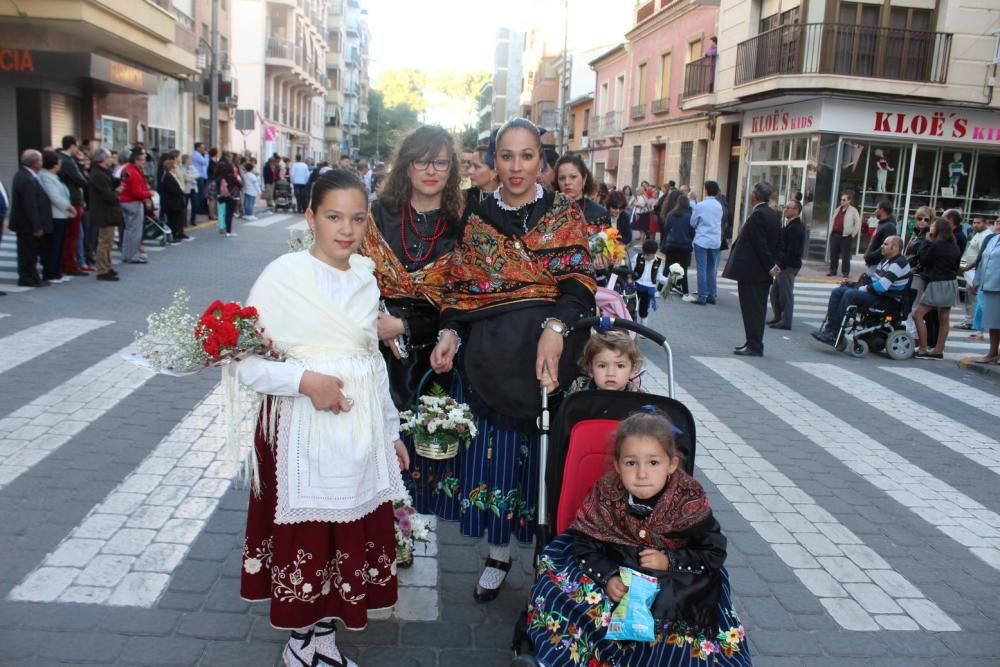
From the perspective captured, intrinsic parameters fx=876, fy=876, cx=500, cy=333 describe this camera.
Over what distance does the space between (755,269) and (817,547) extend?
5.90 meters

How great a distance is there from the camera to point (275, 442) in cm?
313

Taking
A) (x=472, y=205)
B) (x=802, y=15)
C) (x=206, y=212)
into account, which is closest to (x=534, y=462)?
(x=472, y=205)

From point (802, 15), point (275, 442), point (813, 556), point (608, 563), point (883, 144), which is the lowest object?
point (813, 556)

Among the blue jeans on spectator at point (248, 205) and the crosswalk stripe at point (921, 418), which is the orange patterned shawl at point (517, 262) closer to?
the crosswalk stripe at point (921, 418)

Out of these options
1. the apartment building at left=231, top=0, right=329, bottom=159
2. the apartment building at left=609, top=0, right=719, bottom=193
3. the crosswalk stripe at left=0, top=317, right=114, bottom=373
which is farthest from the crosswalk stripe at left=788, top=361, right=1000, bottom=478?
the apartment building at left=231, top=0, right=329, bottom=159

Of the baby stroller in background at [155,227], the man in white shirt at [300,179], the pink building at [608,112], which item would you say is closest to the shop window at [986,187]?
the pink building at [608,112]

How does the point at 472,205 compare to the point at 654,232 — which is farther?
the point at 654,232

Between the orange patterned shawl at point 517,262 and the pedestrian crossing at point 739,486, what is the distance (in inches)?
48.4

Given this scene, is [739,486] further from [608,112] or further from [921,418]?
[608,112]

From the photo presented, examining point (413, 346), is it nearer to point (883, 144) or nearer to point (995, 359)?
point (995, 359)

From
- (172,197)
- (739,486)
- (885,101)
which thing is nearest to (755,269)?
(739,486)

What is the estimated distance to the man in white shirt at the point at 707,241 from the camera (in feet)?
45.8

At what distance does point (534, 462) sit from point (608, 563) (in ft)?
2.71

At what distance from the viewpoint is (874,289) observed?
1056 centimetres
